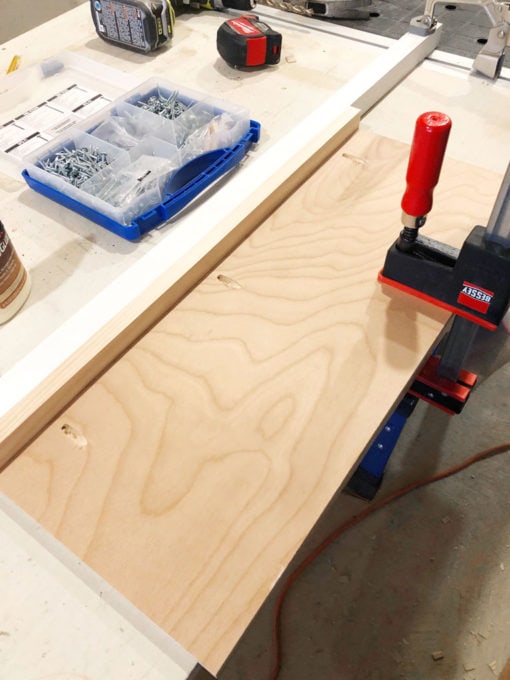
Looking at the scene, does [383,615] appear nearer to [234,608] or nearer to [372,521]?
[372,521]

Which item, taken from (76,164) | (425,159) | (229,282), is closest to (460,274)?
(425,159)

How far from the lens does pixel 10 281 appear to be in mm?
716

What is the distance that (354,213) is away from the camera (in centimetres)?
78

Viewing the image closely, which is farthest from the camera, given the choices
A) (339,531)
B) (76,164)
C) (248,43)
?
(339,531)

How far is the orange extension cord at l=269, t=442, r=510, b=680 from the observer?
115cm

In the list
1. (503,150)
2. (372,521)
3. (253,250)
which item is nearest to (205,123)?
(253,250)

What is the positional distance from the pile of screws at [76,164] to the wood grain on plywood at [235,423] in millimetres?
357

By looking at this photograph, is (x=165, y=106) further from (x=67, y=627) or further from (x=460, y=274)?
(x=67, y=627)

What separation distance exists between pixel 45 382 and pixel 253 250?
333 millimetres

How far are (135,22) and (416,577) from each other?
1.46 m

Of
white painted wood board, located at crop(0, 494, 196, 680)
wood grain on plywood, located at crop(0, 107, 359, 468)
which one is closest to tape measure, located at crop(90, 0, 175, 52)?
wood grain on plywood, located at crop(0, 107, 359, 468)

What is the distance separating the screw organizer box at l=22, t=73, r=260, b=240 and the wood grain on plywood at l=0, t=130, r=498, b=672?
0.22 metres

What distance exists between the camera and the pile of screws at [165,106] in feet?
3.38

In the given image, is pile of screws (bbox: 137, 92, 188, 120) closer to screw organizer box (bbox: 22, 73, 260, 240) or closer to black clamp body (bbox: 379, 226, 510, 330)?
screw organizer box (bbox: 22, 73, 260, 240)
